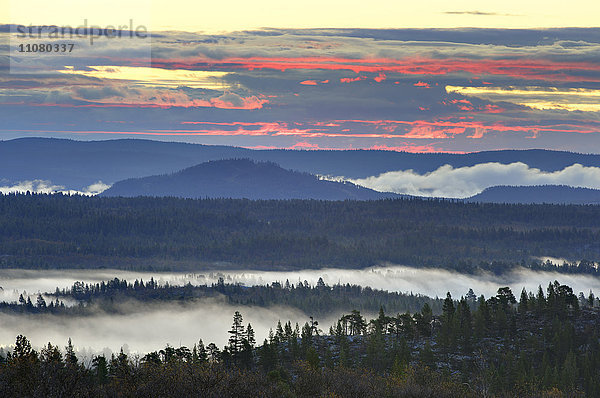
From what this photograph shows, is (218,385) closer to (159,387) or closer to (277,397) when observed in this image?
(159,387)

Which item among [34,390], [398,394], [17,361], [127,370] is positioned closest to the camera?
[34,390]

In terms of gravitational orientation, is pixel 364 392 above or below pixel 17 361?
below

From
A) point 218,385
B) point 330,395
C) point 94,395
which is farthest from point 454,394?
point 94,395

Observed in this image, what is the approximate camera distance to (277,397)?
184m

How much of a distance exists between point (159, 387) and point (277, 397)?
95.8 feet

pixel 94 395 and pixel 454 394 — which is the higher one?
pixel 94 395

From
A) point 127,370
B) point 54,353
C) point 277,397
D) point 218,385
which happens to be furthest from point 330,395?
point 54,353

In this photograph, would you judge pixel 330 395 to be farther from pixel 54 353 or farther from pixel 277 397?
pixel 54 353

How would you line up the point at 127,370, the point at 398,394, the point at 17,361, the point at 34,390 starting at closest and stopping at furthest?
the point at 34,390 < the point at 17,361 < the point at 127,370 < the point at 398,394

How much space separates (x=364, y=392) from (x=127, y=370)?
49944 mm

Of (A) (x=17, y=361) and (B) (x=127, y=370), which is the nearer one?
(A) (x=17, y=361)

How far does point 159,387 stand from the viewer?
16312 cm

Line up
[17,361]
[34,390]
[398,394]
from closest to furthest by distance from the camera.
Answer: [34,390], [17,361], [398,394]

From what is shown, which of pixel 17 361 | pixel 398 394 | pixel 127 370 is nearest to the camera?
pixel 17 361
